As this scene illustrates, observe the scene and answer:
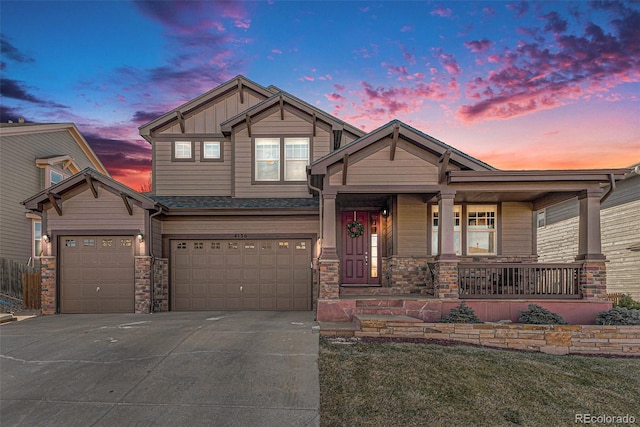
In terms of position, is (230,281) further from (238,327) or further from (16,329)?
(16,329)

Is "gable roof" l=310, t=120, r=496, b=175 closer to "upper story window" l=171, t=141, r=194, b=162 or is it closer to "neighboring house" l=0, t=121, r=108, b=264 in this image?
"upper story window" l=171, t=141, r=194, b=162

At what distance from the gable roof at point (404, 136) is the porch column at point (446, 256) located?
2.87 ft

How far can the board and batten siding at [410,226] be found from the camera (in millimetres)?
11555

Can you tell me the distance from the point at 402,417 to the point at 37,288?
1365cm

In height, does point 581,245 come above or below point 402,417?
above

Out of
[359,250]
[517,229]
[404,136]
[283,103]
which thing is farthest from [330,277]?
[283,103]

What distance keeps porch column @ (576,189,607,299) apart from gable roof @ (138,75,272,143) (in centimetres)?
1050

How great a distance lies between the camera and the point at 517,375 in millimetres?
6055

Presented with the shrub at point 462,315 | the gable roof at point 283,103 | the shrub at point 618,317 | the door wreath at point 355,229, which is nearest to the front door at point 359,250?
the door wreath at point 355,229

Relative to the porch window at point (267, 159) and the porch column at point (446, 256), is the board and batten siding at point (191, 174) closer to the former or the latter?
the porch window at point (267, 159)

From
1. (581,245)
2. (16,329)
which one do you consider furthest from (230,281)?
(581,245)

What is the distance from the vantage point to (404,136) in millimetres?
9664

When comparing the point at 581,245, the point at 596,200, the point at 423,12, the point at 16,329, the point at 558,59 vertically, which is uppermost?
the point at 423,12

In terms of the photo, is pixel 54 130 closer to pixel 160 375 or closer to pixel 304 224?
pixel 304 224
